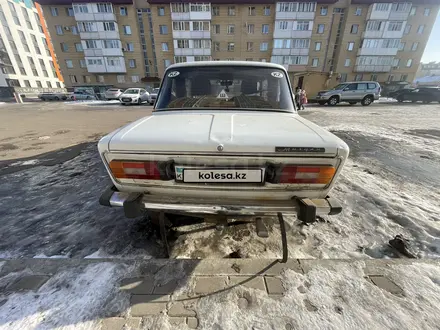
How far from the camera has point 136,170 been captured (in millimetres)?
1639

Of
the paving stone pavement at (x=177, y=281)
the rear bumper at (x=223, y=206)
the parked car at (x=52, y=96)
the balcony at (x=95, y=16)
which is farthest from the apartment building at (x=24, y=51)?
the rear bumper at (x=223, y=206)

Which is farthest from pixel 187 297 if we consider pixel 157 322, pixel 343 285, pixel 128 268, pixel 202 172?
pixel 343 285

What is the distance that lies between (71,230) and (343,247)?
10.9ft

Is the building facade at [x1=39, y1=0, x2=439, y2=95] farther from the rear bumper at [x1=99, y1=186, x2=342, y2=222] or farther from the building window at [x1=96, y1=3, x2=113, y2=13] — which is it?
the rear bumper at [x1=99, y1=186, x2=342, y2=222]

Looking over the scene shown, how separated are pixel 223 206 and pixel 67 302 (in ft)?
4.95

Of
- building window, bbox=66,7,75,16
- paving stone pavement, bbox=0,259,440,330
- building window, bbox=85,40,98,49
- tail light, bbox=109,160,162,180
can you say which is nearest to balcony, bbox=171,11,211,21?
building window, bbox=85,40,98,49

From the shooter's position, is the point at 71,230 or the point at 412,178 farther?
the point at 412,178

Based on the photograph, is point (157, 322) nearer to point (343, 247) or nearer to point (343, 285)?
point (343, 285)

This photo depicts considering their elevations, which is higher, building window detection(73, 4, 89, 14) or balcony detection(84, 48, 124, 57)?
building window detection(73, 4, 89, 14)

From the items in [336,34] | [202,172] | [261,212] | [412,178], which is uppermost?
[336,34]

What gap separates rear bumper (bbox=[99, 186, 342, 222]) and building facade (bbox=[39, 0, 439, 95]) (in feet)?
109

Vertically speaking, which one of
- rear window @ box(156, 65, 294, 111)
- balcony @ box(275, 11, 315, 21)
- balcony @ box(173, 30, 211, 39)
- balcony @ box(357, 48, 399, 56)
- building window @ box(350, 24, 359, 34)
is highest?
balcony @ box(275, 11, 315, 21)

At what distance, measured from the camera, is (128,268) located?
6.11 feet

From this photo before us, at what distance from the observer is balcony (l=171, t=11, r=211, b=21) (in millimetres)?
29370
